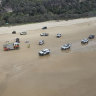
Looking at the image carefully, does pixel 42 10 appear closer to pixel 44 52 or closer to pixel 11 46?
pixel 11 46

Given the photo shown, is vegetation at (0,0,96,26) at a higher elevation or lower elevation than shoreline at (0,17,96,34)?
higher

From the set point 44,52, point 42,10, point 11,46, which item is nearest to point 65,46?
point 44,52

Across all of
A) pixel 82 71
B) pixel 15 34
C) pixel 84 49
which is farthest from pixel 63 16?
pixel 82 71

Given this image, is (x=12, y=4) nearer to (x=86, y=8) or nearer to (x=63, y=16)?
(x=63, y=16)

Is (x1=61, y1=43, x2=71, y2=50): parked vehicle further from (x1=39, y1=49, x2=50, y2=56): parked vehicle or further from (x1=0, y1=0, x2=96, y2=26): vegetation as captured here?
(x1=0, y1=0, x2=96, y2=26): vegetation

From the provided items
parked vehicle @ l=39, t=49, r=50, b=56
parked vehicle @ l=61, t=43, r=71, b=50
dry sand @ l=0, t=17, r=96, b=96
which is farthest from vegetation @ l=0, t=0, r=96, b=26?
parked vehicle @ l=39, t=49, r=50, b=56

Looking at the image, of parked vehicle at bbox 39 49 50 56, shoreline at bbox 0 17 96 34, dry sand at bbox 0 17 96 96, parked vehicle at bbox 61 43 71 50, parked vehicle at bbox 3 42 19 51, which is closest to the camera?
dry sand at bbox 0 17 96 96

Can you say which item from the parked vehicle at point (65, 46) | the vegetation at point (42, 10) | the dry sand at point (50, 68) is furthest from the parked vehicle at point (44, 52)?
the vegetation at point (42, 10)
